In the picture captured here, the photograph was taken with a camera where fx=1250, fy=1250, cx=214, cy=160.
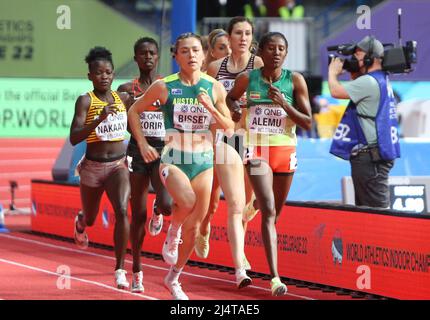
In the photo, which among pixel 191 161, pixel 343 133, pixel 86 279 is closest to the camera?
pixel 191 161

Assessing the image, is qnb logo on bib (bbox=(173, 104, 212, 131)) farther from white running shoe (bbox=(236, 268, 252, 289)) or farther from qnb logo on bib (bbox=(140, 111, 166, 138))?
qnb logo on bib (bbox=(140, 111, 166, 138))

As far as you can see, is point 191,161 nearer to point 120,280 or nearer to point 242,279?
point 242,279

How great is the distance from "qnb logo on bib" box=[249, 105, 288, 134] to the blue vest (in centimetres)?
118

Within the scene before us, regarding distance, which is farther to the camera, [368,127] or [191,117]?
[368,127]

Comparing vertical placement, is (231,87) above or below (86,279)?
above

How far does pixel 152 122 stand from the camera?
12273 millimetres

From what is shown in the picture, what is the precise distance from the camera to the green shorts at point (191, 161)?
10.6m

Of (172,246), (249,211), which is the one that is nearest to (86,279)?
(249,211)

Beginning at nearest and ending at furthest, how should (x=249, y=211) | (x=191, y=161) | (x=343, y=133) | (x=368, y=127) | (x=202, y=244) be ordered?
(x=191, y=161) → (x=368, y=127) → (x=343, y=133) → (x=249, y=211) → (x=202, y=244)

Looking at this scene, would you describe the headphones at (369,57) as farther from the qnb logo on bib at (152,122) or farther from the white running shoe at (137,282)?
the white running shoe at (137,282)

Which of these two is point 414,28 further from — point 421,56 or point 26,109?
point 26,109

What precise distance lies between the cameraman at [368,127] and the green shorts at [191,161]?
212 centimetres

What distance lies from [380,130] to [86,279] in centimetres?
360

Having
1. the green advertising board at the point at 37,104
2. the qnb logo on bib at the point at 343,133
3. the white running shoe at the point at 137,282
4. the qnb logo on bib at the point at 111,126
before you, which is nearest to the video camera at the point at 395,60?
the qnb logo on bib at the point at 343,133
